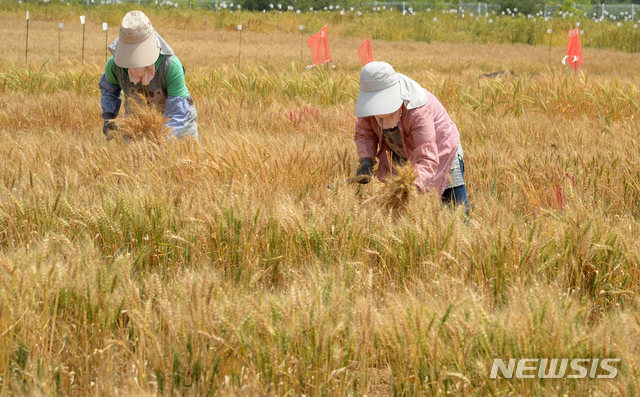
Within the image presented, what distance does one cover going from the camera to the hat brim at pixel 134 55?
3025mm

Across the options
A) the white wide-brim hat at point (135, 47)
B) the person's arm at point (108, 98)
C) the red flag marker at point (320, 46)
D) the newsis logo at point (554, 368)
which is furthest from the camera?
the red flag marker at point (320, 46)

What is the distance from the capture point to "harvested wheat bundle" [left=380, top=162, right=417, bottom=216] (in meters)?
2.16

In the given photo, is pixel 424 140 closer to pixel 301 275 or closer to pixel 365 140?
pixel 365 140

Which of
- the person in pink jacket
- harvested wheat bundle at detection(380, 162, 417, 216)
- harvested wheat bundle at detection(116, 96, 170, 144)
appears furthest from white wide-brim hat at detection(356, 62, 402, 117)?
harvested wheat bundle at detection(116, 96, 170, 144)

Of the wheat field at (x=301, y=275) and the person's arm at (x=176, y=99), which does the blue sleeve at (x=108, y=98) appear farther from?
the person's arm at (x=176, y=99)

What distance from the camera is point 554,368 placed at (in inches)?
51.3

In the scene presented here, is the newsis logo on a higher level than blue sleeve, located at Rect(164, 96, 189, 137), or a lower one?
lower

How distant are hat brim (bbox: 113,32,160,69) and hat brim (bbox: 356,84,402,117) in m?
1.26

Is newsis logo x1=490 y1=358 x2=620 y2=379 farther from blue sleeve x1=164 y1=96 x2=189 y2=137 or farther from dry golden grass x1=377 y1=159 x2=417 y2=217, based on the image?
blue sleeve x1=164 y1=96 x2=189 y2=137

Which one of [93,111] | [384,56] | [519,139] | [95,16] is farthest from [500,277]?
[95,16]

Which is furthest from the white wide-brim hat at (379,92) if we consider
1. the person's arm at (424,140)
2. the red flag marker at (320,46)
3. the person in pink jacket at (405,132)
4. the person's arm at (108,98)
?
the red flag marker at (320,46)

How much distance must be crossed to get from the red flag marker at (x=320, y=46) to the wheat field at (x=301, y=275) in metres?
4.33

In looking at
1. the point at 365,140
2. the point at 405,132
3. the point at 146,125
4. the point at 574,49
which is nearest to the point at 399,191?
the point at 405,132

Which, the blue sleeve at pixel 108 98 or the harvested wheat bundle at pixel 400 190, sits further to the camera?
the blue sleeve at pixel 108 98
